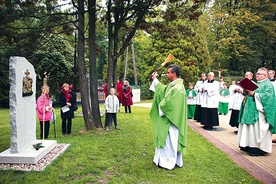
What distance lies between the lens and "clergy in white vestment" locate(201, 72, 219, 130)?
34.0 ft

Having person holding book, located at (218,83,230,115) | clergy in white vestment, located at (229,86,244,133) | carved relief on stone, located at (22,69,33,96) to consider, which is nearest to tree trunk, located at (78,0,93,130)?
carved relief on stone, located at (22,69,33,96)

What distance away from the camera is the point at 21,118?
19.9 ft

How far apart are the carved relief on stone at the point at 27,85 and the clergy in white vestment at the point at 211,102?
6771mm

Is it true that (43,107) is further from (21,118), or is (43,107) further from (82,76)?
(82,76)

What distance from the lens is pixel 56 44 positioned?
2053 cm

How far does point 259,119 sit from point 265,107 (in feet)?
1.17

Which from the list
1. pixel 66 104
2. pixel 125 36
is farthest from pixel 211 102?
pixel 125 36

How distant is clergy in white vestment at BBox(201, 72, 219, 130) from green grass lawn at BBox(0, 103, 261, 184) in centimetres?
231

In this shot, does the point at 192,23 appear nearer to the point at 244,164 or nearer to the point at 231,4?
the point at 231,4

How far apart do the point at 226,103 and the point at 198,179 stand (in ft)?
36.3

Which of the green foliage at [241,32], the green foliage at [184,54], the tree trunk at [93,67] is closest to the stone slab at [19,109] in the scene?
the tree trunk at [93,67]

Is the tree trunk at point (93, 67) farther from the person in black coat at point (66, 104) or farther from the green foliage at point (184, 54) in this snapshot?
the green foliage at point (184, 54)

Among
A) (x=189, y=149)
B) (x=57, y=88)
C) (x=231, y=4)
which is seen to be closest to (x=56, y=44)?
(x=57, y=88)

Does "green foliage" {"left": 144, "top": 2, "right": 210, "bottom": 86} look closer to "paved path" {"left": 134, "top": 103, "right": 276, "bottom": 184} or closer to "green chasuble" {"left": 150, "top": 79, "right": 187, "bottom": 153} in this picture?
"paved path" {"left": 134, "top": 103, "right": 276, "bottom": 184}
